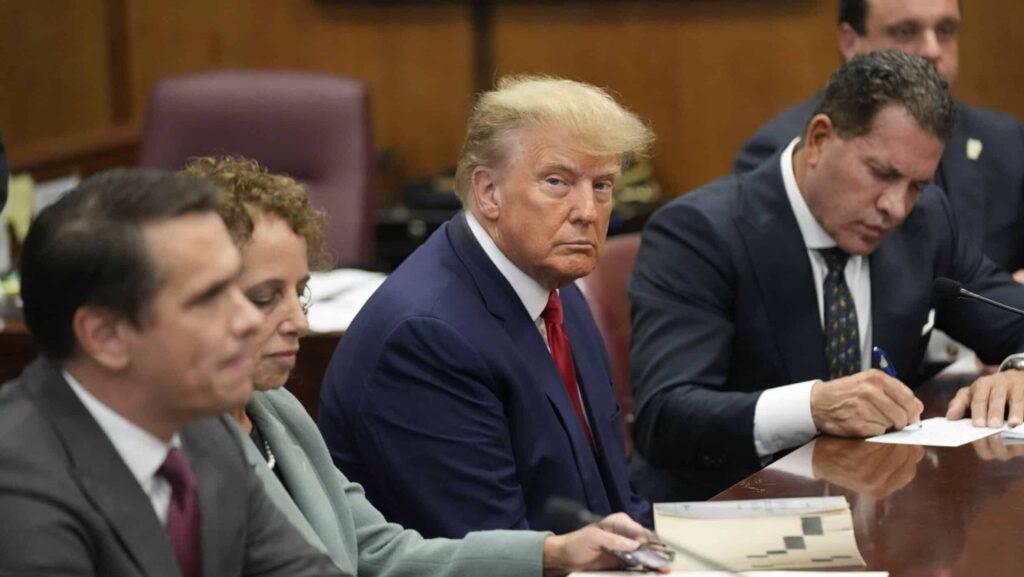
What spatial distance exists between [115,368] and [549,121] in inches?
44.6

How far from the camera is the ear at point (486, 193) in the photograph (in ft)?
8.35

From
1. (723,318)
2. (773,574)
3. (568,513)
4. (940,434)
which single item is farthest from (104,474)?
(723,318)

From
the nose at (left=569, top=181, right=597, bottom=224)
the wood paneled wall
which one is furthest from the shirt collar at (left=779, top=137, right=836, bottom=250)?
the wood paneled wall

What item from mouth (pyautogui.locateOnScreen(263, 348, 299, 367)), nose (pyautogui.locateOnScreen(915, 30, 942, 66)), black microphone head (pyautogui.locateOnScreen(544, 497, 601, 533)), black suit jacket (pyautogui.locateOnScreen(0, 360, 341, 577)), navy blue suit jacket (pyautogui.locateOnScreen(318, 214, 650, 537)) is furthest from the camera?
nose (pyautogui.locateOnScreen(915, 30, 942, 66))

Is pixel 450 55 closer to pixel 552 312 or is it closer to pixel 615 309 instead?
pixel 615 309

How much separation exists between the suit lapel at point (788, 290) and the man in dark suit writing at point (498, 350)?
56cm

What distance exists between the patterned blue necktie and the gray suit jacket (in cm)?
115

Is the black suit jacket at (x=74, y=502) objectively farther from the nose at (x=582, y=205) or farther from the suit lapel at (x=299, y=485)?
the nose at (x=582, y=205)

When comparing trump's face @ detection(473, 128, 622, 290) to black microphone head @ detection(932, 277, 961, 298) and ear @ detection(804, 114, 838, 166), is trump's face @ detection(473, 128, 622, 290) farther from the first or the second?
black microphone head @ detection(932, 277, 961, 298)

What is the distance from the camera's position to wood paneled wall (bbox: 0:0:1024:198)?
19.2 feet

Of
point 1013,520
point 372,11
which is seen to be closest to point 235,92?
point 372,11

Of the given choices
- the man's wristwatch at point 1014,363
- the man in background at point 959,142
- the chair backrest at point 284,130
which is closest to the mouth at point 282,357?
the man's wristwatch at point 1014,363

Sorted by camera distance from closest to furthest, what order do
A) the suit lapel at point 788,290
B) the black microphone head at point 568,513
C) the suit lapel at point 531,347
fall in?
1. the black microphone head at point 568,513
2. the suit lapel at point 531,347
3. the suit lapel at point 788,290

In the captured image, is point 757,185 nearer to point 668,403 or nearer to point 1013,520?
point 668,403
